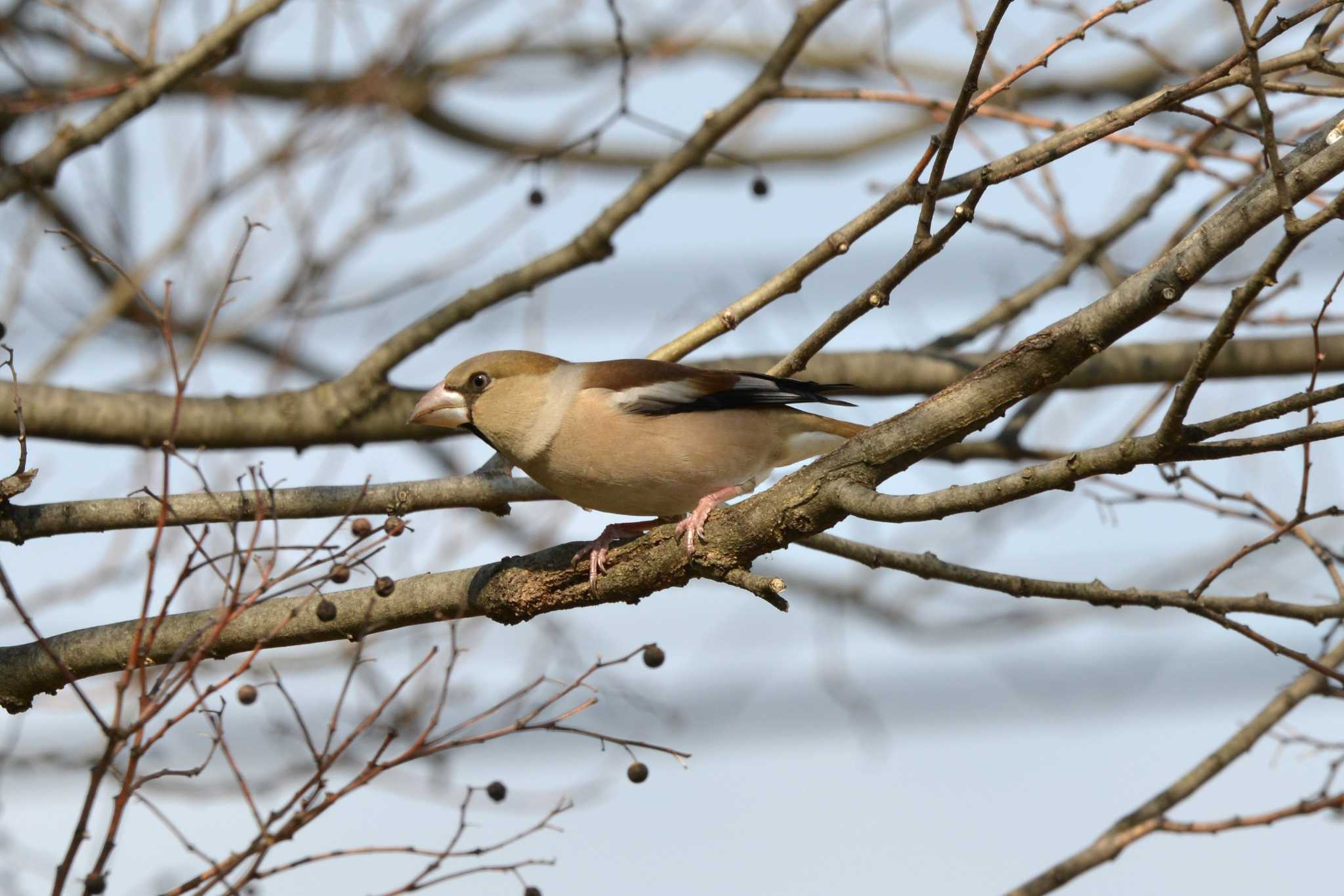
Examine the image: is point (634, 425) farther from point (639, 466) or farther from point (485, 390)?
point (485, 390)

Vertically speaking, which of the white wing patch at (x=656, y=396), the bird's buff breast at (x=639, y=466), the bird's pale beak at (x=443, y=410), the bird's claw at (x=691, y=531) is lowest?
the bird's claw at (x=691, y=531)

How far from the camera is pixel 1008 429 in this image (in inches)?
265

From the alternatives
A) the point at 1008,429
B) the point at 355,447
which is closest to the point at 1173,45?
the point at 1008,429

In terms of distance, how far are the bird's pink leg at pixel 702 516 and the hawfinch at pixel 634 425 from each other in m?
0.01

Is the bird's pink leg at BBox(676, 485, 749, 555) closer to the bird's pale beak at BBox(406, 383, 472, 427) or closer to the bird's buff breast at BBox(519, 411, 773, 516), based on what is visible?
the bird's buff breast at BBox(519, 411, 773, 516)

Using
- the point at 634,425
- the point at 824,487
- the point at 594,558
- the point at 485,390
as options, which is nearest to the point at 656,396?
the point at 634,425

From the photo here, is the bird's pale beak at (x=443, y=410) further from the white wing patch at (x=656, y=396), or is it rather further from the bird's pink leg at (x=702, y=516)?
the bird's pink leg at (x=702, y=516)

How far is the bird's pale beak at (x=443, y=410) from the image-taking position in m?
5.82

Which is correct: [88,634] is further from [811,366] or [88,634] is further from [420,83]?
[420,83]

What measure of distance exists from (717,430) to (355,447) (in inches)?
90.0

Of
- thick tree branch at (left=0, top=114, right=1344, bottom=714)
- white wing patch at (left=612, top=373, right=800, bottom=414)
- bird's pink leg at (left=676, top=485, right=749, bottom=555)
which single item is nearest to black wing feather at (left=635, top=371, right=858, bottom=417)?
white wing patch at (left=612, top=373, right=800, bottom=414)

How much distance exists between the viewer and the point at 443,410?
5.84 meters

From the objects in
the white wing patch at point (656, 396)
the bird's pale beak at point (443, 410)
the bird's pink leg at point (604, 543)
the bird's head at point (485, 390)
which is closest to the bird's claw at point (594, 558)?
the bird's pink leg at point (604, 543)

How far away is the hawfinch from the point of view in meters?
5.11
